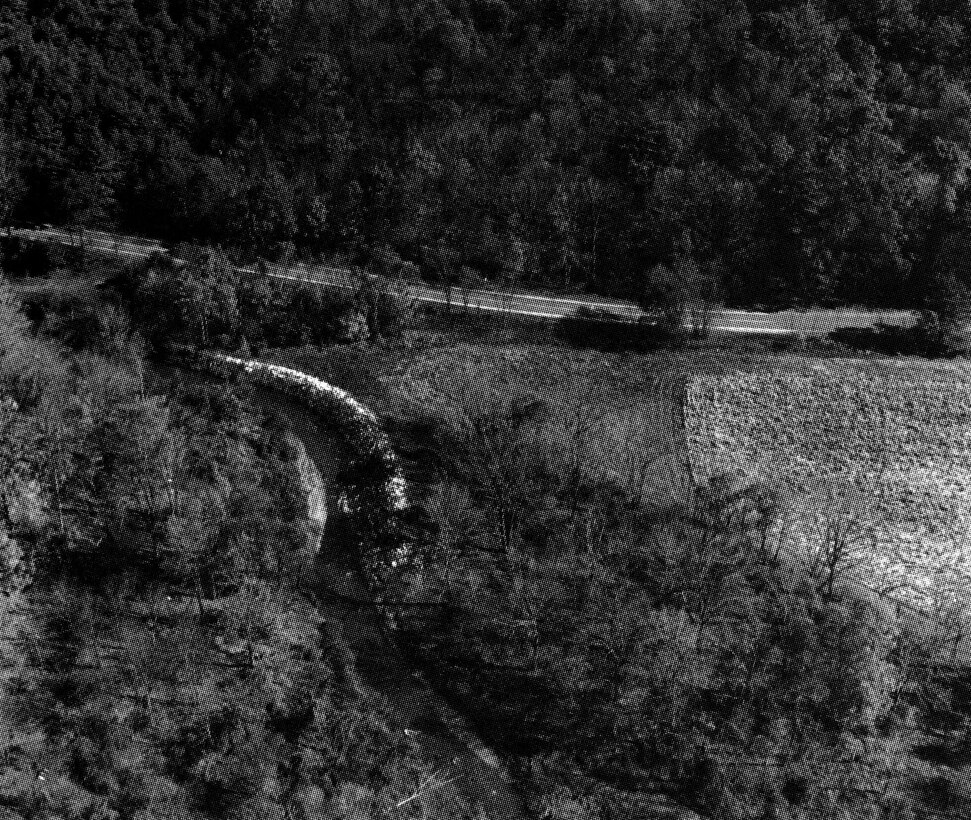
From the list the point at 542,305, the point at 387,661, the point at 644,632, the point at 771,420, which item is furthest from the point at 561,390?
the point at 387,661

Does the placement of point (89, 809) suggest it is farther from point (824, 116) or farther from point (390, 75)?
point (824, 116)

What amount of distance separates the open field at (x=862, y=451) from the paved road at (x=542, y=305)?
662cm

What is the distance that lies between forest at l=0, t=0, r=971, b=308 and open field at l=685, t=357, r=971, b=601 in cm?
1193

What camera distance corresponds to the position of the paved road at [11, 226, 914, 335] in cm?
7306

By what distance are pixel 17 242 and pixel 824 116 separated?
56.8 meters

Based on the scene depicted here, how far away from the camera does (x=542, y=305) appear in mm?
74188

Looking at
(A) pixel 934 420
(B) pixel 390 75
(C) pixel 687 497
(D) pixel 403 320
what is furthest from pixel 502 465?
(B) pixel 390 75

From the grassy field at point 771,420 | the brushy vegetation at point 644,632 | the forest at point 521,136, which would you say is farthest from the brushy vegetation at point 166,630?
the forest at point 521,136

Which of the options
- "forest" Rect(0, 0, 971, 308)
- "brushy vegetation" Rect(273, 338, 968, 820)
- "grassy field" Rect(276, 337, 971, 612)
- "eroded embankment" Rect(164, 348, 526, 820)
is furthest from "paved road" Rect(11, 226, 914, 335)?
"eroded embankment" Rect(164, 348, 526, 820)

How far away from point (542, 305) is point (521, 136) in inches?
511

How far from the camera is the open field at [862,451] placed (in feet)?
188

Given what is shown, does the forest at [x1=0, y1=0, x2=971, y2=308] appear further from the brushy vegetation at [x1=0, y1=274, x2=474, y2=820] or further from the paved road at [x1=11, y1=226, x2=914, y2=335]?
the brushy vegetation at [x1=0, y1=274, x2=474, y2=820]

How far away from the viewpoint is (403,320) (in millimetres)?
71438

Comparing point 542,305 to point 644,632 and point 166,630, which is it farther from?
point 166,630
